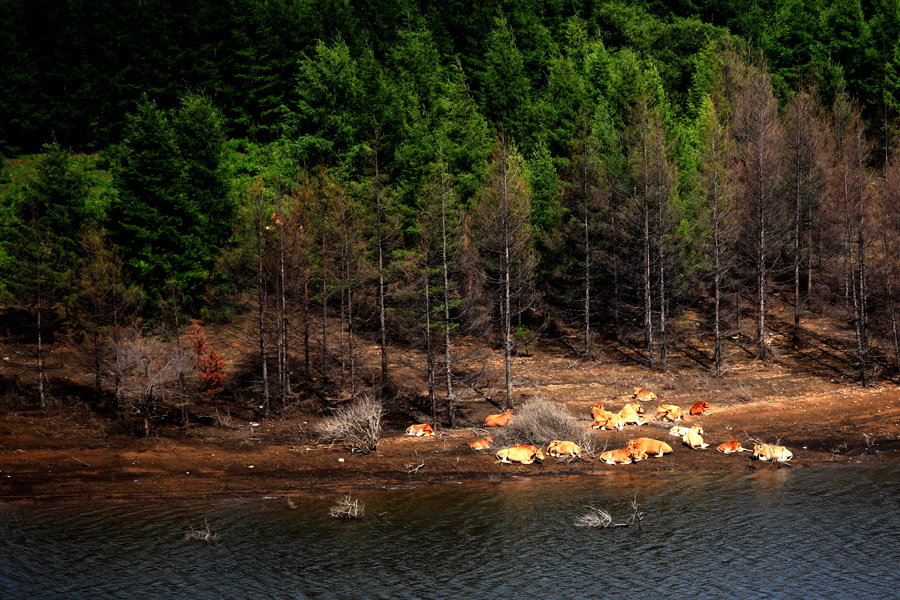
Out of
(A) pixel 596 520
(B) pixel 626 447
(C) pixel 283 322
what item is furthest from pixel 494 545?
(C) pixel 283 322

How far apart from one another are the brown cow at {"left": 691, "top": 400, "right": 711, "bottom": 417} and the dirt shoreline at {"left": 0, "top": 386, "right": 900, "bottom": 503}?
42cm

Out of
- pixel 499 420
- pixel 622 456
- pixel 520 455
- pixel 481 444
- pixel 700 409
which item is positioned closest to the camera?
pixel 622 456

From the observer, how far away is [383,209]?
41188mm

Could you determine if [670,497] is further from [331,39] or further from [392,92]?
[331,39]

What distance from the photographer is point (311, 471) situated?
3167 centimetres

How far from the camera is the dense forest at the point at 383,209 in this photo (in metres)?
40.4

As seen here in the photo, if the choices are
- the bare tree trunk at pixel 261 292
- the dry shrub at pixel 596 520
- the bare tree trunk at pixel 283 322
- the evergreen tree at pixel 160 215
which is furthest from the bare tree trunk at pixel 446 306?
the evergreen tree at pixel 160 215

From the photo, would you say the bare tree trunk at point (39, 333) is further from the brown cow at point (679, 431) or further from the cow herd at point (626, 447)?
the brown cow at point (679, 431)

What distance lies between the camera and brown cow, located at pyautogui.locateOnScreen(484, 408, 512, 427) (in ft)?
120

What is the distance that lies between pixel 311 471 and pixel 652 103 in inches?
1470

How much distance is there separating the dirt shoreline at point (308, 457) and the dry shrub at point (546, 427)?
54.6 inches

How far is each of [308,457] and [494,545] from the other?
1109 cm

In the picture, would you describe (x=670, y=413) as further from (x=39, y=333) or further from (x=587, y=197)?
(x=39, y=333)

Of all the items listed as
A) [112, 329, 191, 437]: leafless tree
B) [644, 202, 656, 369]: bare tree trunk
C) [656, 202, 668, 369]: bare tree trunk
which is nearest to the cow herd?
[644, 202, 656, 369]: bare tree trunk
